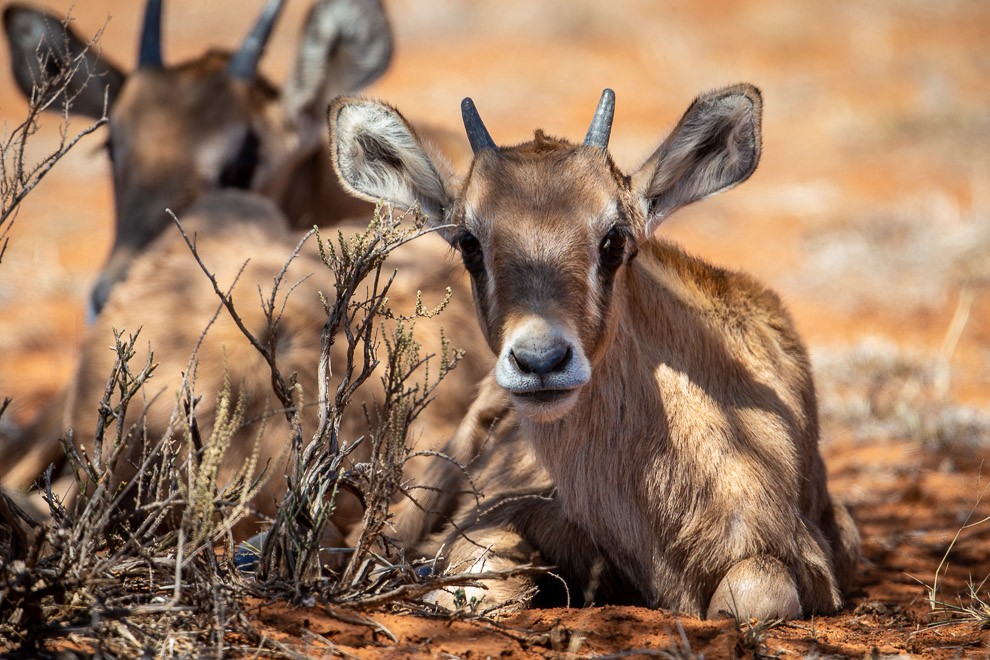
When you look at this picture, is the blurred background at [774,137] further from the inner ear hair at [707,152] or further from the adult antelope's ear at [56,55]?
the adult antelope's ear at [56,55]

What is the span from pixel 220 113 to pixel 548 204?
4.51 m

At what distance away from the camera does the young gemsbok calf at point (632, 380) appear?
4422 millimetres

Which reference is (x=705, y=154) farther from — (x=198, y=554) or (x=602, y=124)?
(x=198, y=554)

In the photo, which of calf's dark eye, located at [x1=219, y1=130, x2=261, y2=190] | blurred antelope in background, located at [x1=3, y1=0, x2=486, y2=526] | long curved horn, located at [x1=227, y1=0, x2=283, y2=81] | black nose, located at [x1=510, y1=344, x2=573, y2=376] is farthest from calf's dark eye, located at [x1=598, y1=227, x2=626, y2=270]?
long curved horn, located at [x1=227, y1=0, x2=283, y2=81]

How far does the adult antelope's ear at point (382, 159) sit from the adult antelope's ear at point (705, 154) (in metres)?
0.90

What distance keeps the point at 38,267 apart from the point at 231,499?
8.73 m

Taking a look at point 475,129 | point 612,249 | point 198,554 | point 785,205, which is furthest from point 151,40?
point 785,205

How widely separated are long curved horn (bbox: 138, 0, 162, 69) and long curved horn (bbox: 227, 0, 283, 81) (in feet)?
1.79

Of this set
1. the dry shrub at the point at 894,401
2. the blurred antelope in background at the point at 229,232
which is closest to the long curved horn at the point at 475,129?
the blurred antelope in background at the point at 229,232

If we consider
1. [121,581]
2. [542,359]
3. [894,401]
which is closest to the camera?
[121,581]

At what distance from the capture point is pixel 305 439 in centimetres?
559

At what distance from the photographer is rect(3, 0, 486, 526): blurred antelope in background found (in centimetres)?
568

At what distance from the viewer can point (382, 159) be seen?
17.1ft

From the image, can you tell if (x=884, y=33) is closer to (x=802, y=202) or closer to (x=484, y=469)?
(x=802, y=202)
